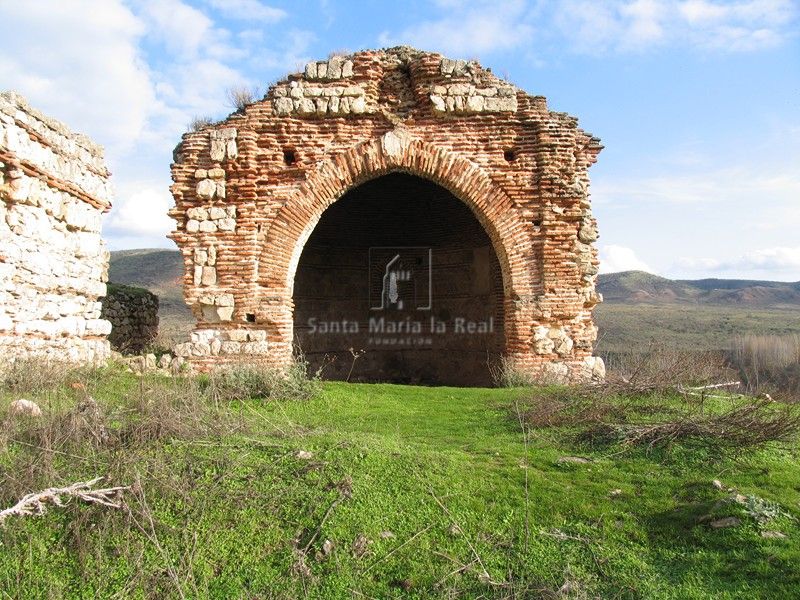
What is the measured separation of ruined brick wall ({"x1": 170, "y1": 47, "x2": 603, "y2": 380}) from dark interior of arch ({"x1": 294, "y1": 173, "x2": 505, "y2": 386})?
158 inches

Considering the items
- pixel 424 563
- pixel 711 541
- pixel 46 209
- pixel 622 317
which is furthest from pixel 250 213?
pixel 622 317

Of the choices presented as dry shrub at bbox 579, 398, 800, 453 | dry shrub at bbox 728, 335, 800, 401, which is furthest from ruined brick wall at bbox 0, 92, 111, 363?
dry shrub at bbox 728, 335, 800, 401

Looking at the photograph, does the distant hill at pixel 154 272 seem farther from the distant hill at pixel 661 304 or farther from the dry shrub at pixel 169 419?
the dry shrub at pixel 169 419

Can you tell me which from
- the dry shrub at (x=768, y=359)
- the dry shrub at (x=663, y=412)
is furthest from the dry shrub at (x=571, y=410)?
the dry shrub at (x=768, y=359)

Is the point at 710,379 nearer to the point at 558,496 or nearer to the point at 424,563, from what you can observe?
the point at 558,496

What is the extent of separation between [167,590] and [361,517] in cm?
115

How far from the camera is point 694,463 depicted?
4.86 meters

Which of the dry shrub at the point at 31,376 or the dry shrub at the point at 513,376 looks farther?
the dry shrub at the point at 513,376

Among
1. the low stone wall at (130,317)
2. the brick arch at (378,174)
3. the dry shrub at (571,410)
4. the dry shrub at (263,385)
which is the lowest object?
the dry shrub at (571,410)

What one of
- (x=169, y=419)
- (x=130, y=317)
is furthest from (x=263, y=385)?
(x=130, y=317)

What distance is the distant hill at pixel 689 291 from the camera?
4909cm

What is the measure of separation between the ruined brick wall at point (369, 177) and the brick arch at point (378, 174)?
0.06 feet

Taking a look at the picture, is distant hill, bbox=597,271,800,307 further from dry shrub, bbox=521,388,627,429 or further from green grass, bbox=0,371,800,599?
green grass, bbox=0,371,800,599

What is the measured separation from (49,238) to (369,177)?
430 cm
